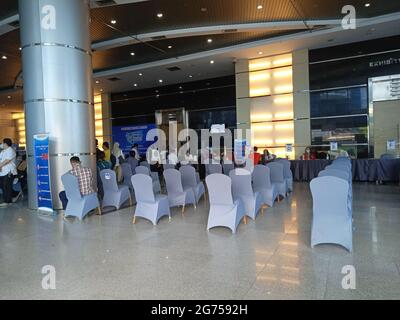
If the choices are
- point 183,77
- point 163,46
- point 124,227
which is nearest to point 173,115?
point 183,77

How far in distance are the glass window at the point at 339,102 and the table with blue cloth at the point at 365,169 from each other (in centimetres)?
236

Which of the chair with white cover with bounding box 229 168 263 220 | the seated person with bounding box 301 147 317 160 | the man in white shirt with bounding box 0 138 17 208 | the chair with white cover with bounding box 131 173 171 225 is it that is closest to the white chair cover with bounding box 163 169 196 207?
the chair with white cover with bounding box 131 173 171 225

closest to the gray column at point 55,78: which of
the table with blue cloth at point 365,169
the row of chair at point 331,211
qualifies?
the row of chair at point 331,211

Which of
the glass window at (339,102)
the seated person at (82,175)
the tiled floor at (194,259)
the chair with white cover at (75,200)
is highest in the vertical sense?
the glass window at (339,102)

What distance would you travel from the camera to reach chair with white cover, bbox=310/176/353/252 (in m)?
3.79

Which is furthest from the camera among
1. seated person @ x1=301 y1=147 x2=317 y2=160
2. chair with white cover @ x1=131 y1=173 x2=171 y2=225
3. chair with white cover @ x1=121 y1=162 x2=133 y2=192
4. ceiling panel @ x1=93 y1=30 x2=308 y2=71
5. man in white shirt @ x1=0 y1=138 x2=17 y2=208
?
seated person @ x1=301 y1=147 x2=317 y2=160

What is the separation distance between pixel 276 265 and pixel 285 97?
10.5 meters

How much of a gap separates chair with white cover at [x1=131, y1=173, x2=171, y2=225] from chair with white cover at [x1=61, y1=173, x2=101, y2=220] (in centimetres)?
113

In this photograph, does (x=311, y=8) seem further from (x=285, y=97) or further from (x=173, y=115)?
(x=173, y=115)

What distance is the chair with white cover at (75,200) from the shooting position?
596 cm

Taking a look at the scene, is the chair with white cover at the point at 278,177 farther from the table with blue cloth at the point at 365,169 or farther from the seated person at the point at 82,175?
the seated person at the point at 82,175

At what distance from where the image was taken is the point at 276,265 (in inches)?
136

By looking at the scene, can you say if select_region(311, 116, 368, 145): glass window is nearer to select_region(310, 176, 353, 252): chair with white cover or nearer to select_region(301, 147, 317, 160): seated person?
select_region(301, 147, 317, 160): seated person
